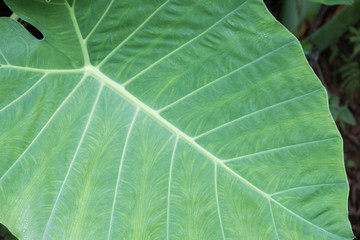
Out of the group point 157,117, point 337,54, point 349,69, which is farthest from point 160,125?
point 337,54

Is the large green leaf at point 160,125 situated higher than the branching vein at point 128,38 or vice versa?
the branching vein at point 128,38

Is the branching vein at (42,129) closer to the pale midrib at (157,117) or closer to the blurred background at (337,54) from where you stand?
the pale midrib at (157,117)

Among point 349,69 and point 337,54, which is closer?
point 349,69

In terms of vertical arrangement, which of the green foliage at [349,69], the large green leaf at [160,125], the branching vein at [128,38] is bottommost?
the green foliage at [349,69]

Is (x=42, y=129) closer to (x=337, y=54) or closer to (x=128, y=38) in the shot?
(x=128, y=38)

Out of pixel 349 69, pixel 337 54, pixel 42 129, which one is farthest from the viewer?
pixel 337 54

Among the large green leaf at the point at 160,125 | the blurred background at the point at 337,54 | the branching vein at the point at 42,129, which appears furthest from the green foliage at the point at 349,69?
the branching vein at the point at 42,129

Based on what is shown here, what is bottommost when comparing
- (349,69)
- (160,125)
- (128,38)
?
(349,69)

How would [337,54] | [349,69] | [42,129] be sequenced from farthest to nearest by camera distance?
[337,54] < [349,69] < [42,129]
